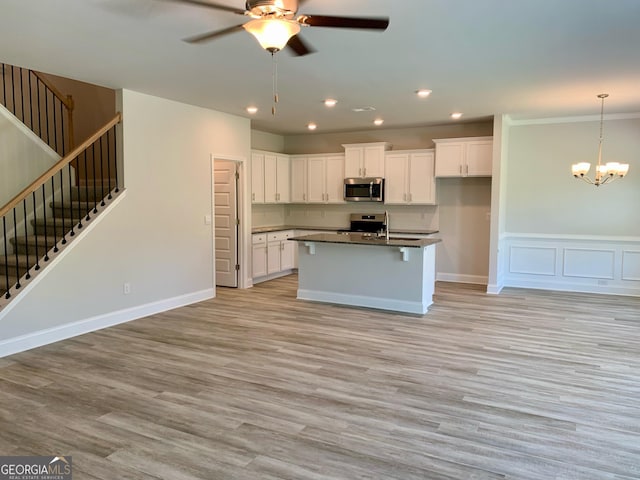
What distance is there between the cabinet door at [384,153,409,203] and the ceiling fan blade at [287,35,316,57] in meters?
5.10

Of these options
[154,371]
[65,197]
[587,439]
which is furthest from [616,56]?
[65,197]

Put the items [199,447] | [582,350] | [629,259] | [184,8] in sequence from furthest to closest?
[629,259], [582,350], [184,8], [199,447]

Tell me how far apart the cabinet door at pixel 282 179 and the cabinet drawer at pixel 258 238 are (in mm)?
1094

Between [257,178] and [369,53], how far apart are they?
4411 millimetres

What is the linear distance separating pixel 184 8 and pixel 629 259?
709 cm

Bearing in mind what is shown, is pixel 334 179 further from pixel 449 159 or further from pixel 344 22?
pixel 344 22

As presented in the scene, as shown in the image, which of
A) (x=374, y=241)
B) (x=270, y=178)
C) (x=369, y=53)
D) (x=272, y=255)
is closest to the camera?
(x=369, y=53)

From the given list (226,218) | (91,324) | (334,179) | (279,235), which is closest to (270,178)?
(279,235)

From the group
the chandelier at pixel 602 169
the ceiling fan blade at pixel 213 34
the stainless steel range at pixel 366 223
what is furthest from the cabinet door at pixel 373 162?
the ceiling fan blade at pixel 213 34

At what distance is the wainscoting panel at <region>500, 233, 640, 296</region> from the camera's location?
22.5ft

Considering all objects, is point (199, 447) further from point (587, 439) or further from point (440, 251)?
point (440, 251)

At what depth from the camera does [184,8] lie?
2990 millimetres

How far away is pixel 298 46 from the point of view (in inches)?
118

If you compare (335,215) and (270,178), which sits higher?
(270,178)
